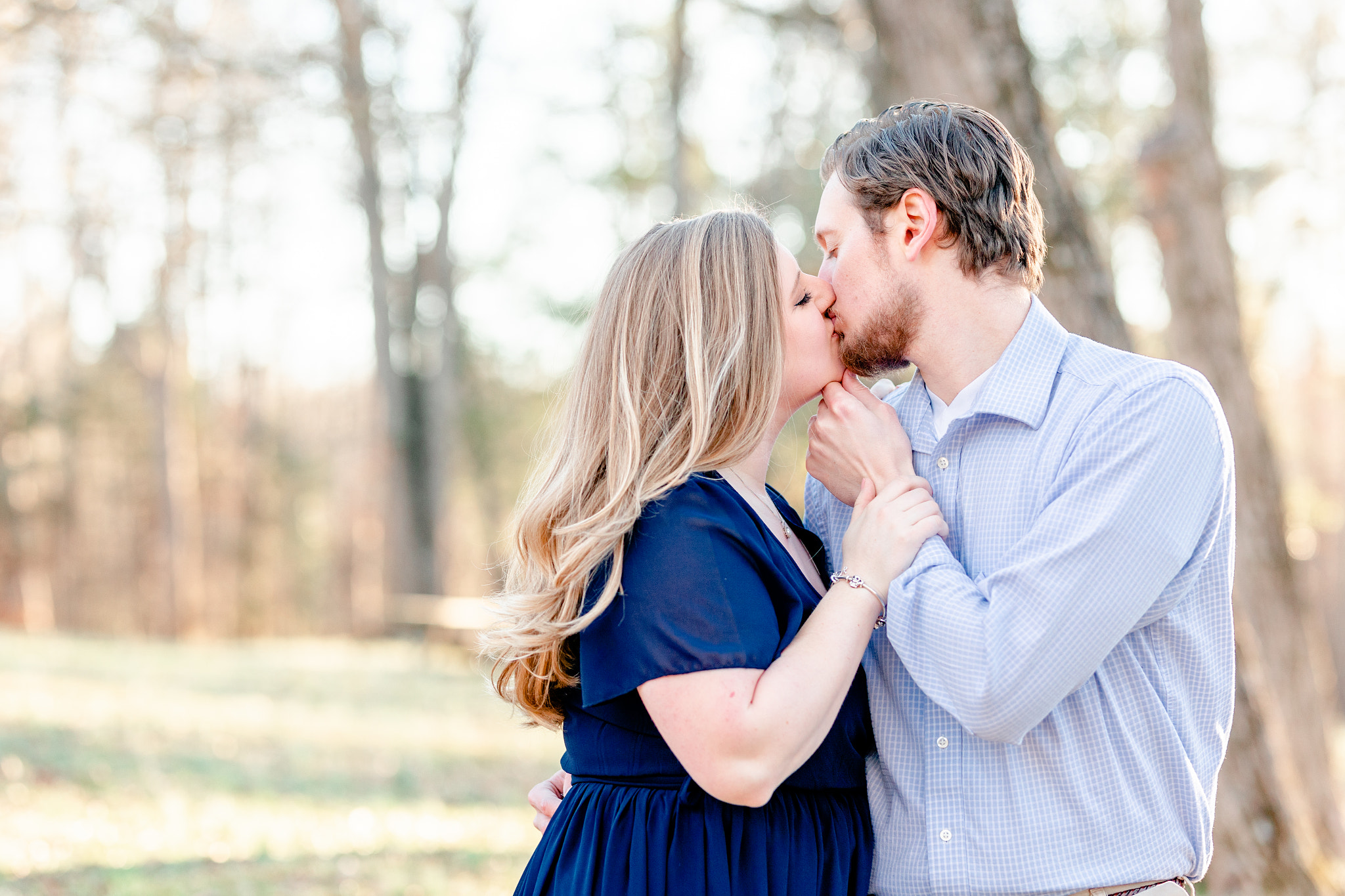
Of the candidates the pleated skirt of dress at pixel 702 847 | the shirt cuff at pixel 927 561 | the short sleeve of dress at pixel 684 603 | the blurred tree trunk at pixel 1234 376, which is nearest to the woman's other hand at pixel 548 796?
the pleated skirt of dress at pixel 702 847

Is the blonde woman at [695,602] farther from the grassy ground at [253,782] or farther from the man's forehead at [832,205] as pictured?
the grassy ground at [253,782]

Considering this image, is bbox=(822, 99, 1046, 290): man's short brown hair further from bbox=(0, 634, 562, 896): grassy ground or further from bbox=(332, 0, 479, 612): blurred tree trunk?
bbox=(332, 0, 479, 612): blurred tree trunk

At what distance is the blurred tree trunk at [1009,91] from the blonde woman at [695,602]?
92.0 inches

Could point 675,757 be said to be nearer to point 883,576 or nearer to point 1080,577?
point 883,576

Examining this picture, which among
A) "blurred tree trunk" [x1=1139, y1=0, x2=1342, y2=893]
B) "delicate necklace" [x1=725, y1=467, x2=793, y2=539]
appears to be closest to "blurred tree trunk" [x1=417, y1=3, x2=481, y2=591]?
"blurred tree trunk" [x1=1139, y1=0, x2=1342, y2=893]

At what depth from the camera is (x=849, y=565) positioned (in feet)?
7.04

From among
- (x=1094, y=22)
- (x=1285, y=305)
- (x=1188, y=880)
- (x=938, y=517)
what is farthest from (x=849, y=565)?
(x=1285, y=305)

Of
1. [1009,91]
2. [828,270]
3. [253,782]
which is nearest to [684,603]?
[828,270]

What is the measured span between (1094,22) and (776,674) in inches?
640

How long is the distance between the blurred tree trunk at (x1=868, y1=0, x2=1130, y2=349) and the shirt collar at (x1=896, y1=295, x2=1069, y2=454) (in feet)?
7.09

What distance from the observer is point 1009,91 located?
4.55m

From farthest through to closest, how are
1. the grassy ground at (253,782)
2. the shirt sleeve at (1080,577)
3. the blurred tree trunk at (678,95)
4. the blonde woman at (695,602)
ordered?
the blurred tree trunk at (678,95), the grassy ground at (253,782), the blonde woman at (695,602), the shirt sleeve at (1080,577)

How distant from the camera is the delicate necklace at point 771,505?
91.9 inches

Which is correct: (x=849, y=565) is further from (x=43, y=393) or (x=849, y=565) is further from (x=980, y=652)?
(x=43, y=393)
